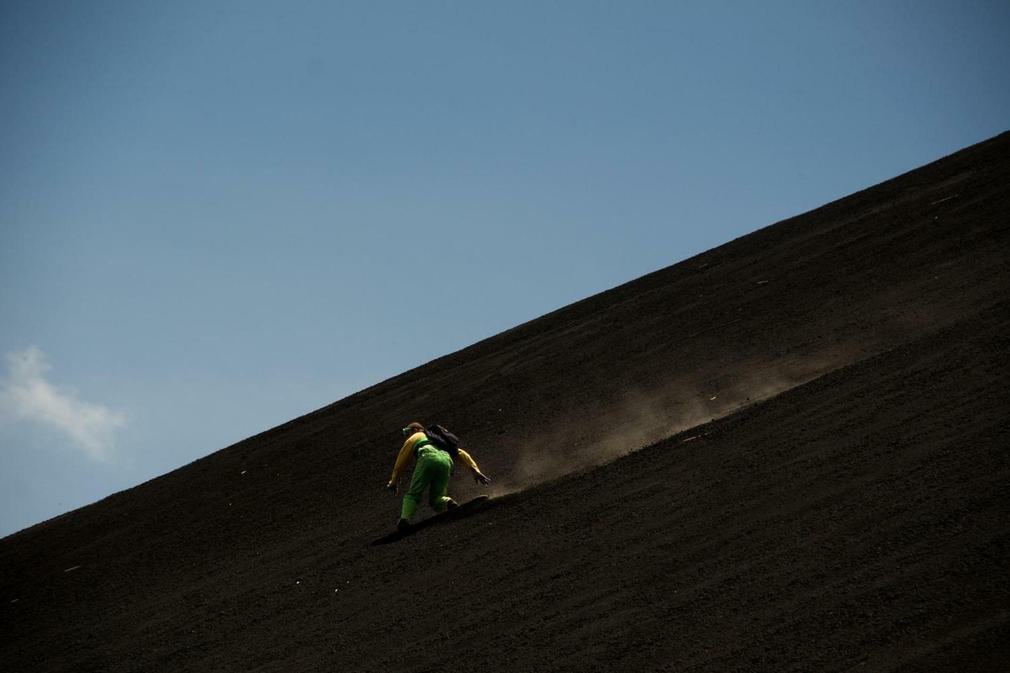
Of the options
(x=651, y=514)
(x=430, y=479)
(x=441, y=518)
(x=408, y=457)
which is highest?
(x=408, y=457)

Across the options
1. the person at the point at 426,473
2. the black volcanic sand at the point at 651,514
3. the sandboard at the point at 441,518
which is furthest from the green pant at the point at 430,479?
the black volcanic sand at the point at 651,514

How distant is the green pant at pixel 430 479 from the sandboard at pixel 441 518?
0.13m

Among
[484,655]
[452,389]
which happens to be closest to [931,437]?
[484,655]

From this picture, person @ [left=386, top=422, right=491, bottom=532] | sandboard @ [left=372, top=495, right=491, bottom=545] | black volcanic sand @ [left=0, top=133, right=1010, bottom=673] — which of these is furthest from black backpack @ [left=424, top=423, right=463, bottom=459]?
black volcanic sand @ [left=0, top=133, right=1010, bottom=673]

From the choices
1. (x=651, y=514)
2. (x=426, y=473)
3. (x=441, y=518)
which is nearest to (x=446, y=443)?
(x=426, y=473)

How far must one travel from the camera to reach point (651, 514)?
34.6 feet

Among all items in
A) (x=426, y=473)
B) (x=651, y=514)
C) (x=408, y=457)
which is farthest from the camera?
(x=408, y=457)

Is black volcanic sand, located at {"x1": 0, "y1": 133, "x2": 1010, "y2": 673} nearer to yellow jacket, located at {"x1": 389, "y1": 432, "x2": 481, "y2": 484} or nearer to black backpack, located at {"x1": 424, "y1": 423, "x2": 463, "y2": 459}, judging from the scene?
yellow jacket, located at {"x1": 389, "y1": 432, "x2": 481, "y2": 484}

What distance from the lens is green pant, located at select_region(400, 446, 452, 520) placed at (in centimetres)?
1223

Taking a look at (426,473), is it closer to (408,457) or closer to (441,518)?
(408,457)

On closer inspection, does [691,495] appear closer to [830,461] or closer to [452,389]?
[830,461]

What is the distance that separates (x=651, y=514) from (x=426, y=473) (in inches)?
119

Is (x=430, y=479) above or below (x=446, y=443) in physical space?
below

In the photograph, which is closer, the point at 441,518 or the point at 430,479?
the point at 430,479
